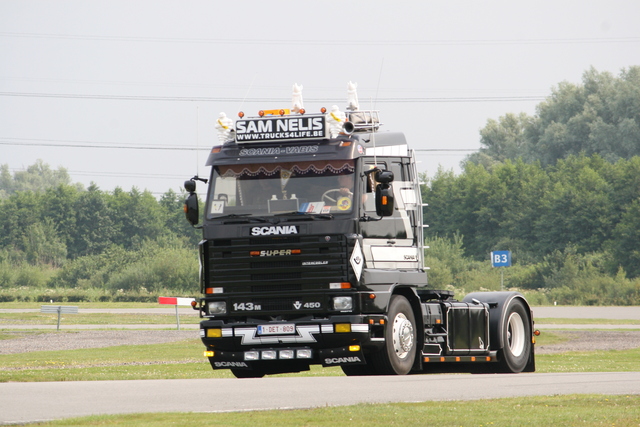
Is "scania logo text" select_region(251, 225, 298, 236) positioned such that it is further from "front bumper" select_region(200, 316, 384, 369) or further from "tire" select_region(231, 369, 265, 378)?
"tire" select_region(231, 369, 265, 378)

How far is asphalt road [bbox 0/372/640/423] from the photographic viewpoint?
12.4 metres

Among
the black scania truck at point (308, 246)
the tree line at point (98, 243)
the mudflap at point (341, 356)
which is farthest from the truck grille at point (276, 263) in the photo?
the tree line at point (98, 243)

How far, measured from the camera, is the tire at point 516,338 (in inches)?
711

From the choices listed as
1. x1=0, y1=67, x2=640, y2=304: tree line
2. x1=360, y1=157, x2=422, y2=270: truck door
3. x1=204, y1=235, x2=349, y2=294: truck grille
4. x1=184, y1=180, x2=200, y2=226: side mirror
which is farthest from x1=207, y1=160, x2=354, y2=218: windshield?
x1=0, y1=67, x2=640, y2=304: tree line

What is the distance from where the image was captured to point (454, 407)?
12.1 m

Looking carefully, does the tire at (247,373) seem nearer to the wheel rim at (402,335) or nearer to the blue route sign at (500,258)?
the wheel rim at (402,335)

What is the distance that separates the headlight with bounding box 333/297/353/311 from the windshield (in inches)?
48.0

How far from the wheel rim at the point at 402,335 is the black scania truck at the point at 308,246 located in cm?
2

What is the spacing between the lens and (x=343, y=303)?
47.8ft

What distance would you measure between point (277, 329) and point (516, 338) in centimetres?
561

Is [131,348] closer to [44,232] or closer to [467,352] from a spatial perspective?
[467,352]

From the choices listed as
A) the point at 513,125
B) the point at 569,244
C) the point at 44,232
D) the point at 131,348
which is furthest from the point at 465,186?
the point at 131,348

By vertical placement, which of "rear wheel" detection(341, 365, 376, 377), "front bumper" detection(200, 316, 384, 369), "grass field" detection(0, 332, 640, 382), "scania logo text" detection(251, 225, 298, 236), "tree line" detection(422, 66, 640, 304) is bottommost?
"grass field" detection(0, 332, 640, 382)

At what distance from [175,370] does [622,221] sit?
5731 cm
